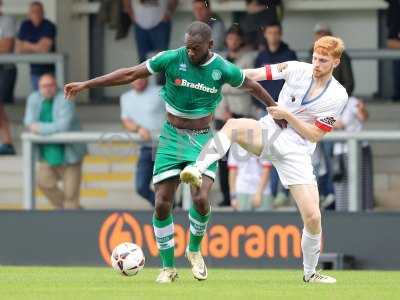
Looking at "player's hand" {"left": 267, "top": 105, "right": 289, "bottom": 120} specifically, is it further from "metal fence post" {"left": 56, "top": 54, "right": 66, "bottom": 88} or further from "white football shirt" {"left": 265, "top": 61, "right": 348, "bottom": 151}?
"metal fence post" {"left": 56, "top": 54, "right": 66, "bottom": 88}

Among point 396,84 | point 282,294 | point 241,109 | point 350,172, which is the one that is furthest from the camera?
point 396,84

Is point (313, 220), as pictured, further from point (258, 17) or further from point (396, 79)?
point (396, 79)

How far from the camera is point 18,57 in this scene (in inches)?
784

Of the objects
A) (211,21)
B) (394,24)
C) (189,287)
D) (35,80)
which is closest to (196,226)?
(189,287)

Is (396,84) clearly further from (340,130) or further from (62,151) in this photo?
(62,151)

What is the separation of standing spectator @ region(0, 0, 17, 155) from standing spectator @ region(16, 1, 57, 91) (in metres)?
0.30

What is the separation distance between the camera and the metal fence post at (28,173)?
1794cm

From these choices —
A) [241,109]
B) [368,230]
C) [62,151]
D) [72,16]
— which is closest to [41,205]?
[62,151]

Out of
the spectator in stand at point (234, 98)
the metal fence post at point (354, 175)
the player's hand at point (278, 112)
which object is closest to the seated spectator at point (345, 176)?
the metal fence post at point (354, 175)

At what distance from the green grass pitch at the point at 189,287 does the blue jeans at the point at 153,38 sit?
6.24m

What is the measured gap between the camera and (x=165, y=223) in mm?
12953

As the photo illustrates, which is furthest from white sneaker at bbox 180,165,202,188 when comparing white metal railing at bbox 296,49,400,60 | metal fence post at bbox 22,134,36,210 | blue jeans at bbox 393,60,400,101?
blue jeans at bbox 393,60,400,101

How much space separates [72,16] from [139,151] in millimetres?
5308

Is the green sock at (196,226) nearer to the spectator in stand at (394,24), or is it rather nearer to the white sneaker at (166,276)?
the white sneaker at (166,276)
